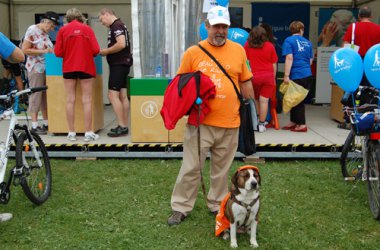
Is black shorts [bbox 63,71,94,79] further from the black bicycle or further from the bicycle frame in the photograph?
the black bicycle

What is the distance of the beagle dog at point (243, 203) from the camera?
3.30 m

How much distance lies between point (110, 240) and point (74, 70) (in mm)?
2906

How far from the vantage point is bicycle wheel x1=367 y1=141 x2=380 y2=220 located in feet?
12.7

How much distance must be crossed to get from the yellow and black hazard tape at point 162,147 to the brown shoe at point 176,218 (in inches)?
73.2

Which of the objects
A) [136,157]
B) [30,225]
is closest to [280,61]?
[136,157]

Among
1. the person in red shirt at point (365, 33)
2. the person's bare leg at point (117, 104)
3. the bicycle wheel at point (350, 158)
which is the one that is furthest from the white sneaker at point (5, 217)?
the person in red shirt at point (365, 33)

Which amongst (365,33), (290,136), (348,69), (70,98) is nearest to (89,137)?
(70,98)

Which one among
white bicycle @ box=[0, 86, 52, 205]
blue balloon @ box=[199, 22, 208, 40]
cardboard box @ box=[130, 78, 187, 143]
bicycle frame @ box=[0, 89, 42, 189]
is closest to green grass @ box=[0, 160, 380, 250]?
white bicycle @ box=[0, 86, 52, 205]

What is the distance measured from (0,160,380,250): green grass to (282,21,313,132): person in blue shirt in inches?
59.9

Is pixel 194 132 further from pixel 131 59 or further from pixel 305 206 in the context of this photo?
pixel 131 59

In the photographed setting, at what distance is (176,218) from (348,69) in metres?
1.96

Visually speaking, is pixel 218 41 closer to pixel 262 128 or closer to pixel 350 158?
pixel 350 158

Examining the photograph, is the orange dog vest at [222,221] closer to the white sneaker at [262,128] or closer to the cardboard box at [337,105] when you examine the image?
the white sneaker at [262,128]

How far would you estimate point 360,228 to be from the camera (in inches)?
149
